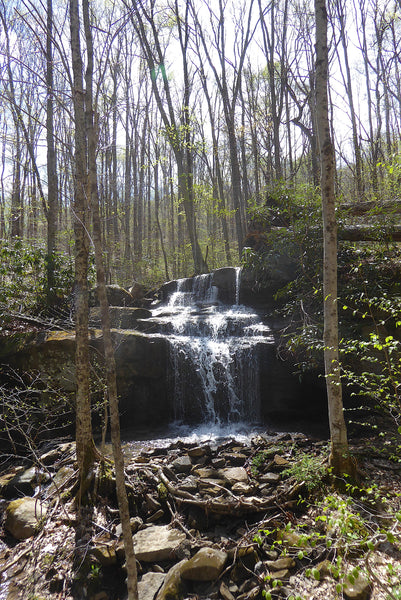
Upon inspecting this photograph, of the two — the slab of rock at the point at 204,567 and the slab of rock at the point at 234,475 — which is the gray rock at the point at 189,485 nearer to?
the slab of rock at the point at 234,475

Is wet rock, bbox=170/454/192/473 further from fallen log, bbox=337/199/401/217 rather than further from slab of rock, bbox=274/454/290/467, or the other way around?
fallen log, bbox=337/199/401/217

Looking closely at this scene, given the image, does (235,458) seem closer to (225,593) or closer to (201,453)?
(201,453)

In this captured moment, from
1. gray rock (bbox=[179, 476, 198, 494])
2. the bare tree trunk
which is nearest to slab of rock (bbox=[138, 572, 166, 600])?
the bare tree trunk

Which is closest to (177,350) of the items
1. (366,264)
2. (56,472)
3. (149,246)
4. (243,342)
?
(243,342)

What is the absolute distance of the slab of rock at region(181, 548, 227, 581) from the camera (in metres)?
3.05

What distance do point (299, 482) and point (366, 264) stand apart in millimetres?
4206

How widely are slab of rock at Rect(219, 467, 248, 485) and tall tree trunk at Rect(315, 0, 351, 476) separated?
52.0 inches

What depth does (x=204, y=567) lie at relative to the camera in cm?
307

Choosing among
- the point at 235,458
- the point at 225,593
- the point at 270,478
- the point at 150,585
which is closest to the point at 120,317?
the point at 235,458

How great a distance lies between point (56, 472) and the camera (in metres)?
5.25

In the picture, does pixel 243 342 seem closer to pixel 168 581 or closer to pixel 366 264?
pixel 366 264

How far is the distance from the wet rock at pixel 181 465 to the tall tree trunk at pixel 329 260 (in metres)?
2.22

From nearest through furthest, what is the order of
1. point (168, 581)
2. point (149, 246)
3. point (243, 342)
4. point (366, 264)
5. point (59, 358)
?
point (168, 581) < point (366, 264) < point (59, 358) < point (243, 342) < point (149, 246)

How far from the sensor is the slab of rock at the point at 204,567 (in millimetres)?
3047
